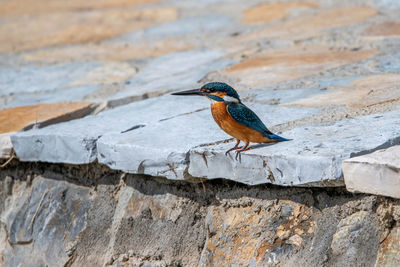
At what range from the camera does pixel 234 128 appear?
178cm

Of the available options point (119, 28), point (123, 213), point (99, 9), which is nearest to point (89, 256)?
point (123, 213)

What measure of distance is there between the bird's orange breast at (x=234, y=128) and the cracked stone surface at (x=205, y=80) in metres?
0.04

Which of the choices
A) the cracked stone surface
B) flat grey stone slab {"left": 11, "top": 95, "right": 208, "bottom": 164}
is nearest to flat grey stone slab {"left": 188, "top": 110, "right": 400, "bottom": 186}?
the cracked stone surface

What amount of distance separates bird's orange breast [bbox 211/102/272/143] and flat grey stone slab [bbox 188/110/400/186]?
0.03 meters

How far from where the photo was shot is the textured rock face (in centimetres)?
158

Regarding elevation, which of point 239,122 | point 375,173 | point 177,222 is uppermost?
point 239,122

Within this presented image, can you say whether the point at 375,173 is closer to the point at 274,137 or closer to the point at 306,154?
the point at 306,154

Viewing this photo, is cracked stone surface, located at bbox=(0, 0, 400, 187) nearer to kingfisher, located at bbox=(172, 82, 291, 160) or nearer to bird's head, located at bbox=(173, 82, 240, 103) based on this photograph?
kingfisher, located at bbox=(172, 82, 291, 160)

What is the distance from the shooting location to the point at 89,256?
2.10 meters

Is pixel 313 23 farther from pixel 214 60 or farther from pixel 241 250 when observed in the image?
pixel 241 250

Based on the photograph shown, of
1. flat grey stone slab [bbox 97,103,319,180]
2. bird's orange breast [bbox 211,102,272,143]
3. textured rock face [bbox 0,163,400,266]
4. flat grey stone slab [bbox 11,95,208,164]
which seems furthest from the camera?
flat grey stone slab [bbox 11,95,208,164]

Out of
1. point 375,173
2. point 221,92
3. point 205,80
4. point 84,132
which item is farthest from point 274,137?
point 205,80

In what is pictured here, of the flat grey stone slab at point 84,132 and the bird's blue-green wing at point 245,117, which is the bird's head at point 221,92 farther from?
the flat grey stone slab at point 84,132

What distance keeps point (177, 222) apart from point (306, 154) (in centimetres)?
52
